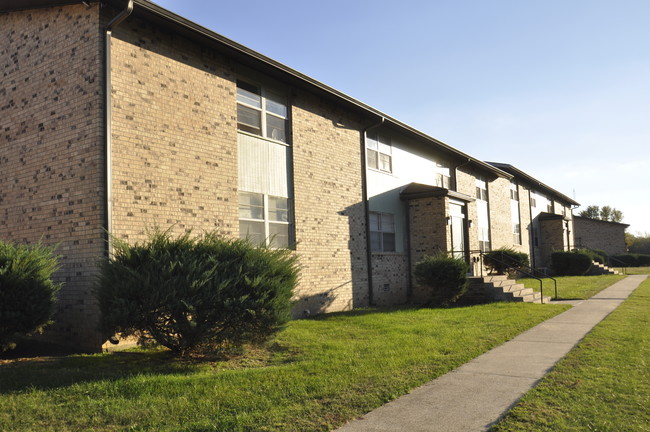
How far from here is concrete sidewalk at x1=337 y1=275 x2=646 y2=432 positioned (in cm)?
452

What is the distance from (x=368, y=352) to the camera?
25.1ft

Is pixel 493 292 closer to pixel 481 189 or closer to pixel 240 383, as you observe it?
pixel 481 189

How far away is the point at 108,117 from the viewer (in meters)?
8.49

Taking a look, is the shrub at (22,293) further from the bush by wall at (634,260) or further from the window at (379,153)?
the bush by wall at (634,260)

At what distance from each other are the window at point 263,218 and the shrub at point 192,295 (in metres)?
3.78

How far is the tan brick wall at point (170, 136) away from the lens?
28.7 ft

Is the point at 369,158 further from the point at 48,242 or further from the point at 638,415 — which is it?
the point at 638,415

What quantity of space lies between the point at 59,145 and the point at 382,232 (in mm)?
9598

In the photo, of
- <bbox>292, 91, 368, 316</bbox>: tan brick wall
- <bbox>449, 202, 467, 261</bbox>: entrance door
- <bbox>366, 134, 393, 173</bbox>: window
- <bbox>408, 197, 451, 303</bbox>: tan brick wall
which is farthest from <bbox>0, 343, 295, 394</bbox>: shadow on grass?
<bbox>449, 202, 467, 261</bbox>: entrance door

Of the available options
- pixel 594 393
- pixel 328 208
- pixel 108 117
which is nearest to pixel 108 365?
pixel 108 117

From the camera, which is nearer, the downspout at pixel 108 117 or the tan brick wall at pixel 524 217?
the downspout at pixel 108 117

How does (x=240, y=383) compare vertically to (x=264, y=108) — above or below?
below

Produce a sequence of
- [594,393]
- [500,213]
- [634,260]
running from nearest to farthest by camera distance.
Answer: [594,393] < [500,213] < [634,260]

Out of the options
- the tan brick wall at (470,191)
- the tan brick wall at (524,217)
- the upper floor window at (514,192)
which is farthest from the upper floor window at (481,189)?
the tan brick wall at (524,217)
